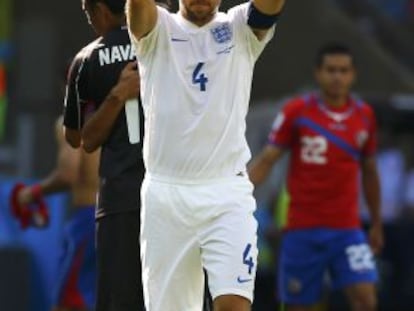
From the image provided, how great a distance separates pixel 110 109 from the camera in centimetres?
890

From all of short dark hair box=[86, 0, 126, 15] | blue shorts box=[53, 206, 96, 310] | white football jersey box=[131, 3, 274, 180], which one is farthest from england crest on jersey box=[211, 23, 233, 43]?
blue shorts box=[53, 206, 96, 310]

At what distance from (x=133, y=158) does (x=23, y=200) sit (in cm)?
240

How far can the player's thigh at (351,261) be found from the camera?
11.8m

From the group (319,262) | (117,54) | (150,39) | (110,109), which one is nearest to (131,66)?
(117,54)

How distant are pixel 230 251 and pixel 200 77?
2.72ft

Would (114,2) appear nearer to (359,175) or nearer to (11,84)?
(359,175)

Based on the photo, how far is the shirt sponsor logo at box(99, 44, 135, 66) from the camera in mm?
8997

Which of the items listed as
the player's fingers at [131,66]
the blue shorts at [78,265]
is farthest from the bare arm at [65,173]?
the player's fingers at [131,66]

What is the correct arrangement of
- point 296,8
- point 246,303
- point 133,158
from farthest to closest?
1. point 296,8
2. point 133,158
3. point 246,303

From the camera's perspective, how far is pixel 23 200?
11.3m

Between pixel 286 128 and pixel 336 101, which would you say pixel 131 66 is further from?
pixel 336 101

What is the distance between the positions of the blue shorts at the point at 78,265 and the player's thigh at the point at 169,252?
10.4 ft

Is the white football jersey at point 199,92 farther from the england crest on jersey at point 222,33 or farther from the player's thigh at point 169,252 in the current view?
the player's thigh at point 169,252

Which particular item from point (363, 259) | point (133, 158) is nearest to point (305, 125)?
point (363, 259)
